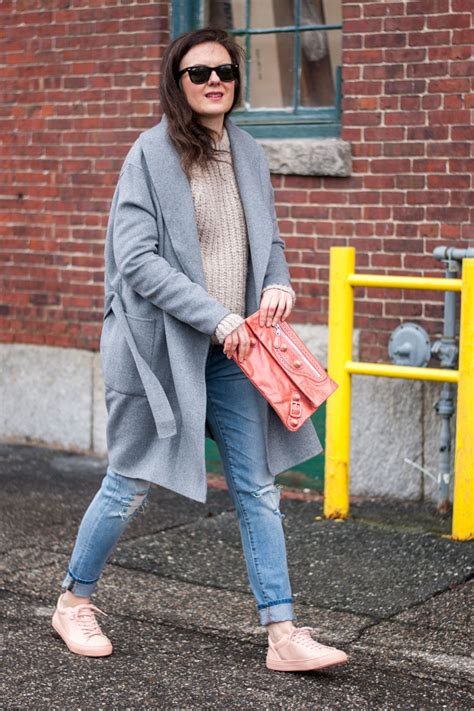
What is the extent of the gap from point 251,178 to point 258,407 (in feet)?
2.54

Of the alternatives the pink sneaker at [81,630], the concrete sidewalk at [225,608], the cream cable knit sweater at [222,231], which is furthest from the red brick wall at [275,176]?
the pink sneaker at [81,630]

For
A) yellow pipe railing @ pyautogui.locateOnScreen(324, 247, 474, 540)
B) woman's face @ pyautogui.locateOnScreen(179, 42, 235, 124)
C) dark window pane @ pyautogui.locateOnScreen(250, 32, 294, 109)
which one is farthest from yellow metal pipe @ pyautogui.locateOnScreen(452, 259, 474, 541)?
dark window pane @ pyautogui.locateOnScreen(250, 32, 294, 109)

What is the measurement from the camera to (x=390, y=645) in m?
4.56

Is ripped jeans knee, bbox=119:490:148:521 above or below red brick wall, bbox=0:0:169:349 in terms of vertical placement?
below

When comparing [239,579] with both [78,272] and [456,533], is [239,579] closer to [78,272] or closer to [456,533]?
[456,533]

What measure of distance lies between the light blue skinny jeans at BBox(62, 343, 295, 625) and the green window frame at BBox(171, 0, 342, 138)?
304cm

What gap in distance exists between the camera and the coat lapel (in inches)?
165

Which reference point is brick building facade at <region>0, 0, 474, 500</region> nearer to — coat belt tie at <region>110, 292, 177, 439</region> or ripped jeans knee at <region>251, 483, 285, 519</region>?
ripped jeans knee at <region>251, 483, 285, 519</region>

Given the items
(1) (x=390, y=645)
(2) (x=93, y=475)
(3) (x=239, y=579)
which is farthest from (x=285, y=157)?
(1) (x=390, y=645)

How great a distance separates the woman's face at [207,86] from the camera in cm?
420

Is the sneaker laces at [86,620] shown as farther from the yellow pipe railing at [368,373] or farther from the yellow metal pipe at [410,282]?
the yellow metal pipe at [410,282]

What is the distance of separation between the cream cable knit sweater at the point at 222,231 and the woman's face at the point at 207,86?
0.54 ft

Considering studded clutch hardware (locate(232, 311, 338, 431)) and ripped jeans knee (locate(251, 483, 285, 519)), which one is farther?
ripped jeans knee (locate(251, 483, 285, 519))

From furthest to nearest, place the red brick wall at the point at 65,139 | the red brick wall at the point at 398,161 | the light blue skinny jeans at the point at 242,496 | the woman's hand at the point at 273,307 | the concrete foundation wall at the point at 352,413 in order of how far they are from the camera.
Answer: the red brick wall at the point at 65,139
the concrete foundation wall at the point at 352,413
the red brick wall at the point at 398,161
the light blue skinny jeans at the point at 242,496
the woman's hand at the point at 273,307
